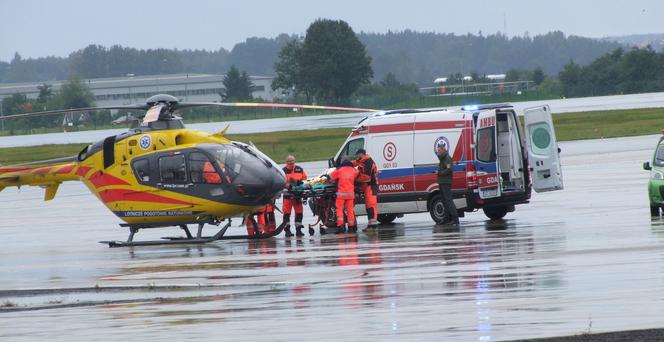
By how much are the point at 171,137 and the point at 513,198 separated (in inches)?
261

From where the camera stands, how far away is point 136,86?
173750 millimetres

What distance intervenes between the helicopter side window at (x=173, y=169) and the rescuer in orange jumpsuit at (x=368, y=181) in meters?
3.33

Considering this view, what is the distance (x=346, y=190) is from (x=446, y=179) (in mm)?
1910

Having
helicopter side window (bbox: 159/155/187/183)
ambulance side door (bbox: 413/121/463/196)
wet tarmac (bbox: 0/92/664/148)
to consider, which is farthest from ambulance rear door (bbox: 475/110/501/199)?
wet tarmac (bbox: 0/92/664/148)

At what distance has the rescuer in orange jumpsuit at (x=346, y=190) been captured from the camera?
2305 cm

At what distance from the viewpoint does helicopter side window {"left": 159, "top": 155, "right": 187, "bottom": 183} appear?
22672 mm

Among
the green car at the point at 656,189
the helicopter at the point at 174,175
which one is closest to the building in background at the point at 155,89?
the helicopter at the point at 174,175

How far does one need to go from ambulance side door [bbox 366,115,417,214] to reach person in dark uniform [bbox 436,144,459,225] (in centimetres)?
122

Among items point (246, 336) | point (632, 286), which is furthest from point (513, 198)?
point (246, 336)

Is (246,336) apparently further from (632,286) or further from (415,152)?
(415,152)

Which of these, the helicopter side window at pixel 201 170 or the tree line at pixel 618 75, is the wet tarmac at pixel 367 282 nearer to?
the helicopter side window at pixel 201 170

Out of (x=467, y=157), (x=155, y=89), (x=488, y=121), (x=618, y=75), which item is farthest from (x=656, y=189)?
(x=155, y=89)

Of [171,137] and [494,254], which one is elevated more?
[171,137]

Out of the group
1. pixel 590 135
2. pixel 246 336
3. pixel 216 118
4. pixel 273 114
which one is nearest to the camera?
pixel 246 336
